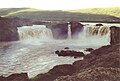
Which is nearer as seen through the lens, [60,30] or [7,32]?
[7,32]

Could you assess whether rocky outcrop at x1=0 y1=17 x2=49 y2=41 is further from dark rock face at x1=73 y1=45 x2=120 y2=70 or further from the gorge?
dark rock face at x1=73 y1=45 x2=120 y2=70

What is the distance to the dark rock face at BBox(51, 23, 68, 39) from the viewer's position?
7662 cm

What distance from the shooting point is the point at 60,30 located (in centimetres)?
7862

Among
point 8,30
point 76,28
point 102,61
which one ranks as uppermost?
point 102,61

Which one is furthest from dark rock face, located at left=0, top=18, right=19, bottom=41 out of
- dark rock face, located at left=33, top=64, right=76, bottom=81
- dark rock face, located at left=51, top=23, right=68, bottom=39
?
dark rock face, located at left=33, top=64, right=76, bottom=81

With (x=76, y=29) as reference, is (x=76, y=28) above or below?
above

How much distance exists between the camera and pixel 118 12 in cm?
19988

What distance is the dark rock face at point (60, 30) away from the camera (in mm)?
76625

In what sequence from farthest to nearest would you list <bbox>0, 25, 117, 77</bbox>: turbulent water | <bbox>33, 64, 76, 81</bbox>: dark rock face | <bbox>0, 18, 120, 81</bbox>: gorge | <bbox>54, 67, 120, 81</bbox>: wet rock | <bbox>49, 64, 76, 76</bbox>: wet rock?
<bbox>0, 18, 120, 81</bbox>: gorge < <bbox>0, 25, 117, 77</bbox>: turbulent water < <bbox>49, 64, 76, 76</bbox>: wet rock < <bbox>33, 64, 76, 81</bbox>: dark rock face < <bbox>54, 67, 120, 81</bbox>: wet rock

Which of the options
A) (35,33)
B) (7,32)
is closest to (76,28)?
(35,33)

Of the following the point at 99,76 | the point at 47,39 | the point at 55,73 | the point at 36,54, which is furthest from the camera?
the point at 47,39

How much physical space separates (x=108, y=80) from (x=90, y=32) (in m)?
59.7

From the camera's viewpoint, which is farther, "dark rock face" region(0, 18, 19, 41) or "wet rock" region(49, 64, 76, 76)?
"dark rock face" region(0, 18, 19, 41)

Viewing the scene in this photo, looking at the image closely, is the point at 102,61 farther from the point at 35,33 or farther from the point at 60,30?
the point at 60,30
